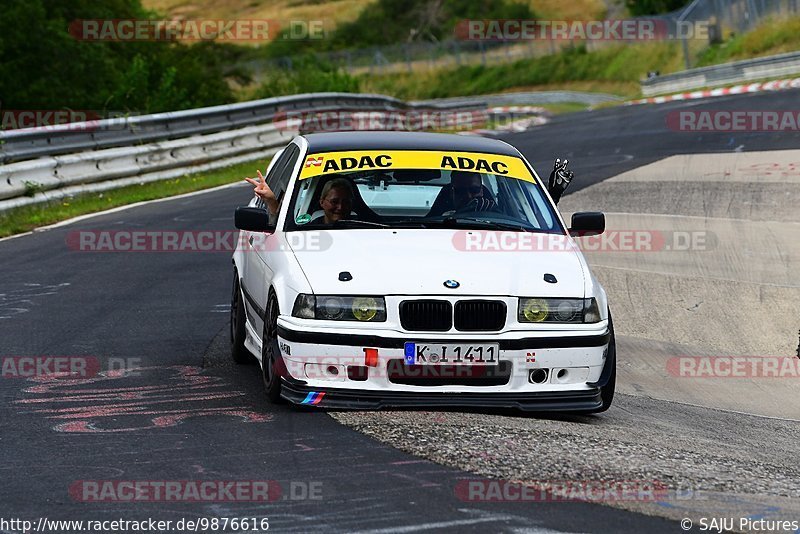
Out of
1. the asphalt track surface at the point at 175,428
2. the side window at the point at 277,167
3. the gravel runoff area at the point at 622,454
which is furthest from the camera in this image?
the side window at the point at 277,167

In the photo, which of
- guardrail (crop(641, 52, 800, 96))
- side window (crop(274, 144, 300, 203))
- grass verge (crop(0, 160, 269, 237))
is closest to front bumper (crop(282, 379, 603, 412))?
side window (crop(274, 144, 300, 203))

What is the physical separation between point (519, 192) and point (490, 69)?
6378 centimetres

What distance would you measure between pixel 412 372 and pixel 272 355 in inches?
33.9

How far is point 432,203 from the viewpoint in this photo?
28.5ft

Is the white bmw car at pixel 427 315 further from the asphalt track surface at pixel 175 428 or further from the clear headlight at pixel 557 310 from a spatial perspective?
the asphalt track surface at pixel 175 428

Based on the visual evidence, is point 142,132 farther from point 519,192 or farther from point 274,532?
point 274,532

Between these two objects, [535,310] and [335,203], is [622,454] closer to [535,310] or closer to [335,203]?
[535,310]

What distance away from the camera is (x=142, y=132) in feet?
70.2

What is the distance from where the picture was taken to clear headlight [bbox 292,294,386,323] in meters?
7.10

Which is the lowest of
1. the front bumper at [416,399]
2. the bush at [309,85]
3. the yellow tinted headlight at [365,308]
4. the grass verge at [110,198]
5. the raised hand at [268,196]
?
the front bumper at [416,399]

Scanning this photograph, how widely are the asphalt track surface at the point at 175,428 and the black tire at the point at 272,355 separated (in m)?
0.09

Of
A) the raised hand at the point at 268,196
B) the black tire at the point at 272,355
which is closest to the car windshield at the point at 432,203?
the raised hand at the point at 268,196

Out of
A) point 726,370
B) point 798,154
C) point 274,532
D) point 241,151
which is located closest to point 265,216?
point 274,532

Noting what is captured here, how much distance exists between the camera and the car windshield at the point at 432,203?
819cm
